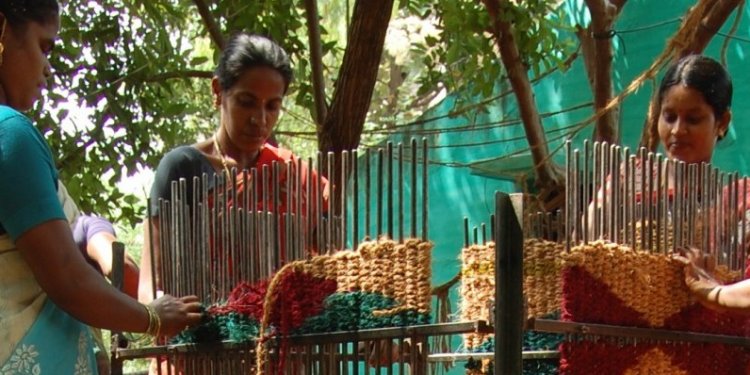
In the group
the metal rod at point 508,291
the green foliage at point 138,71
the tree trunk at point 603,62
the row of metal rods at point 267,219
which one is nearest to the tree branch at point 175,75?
the green foliage at point 138,71

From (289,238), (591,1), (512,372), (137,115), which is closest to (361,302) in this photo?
(289,238)

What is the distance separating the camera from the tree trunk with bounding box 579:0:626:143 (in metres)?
5.13

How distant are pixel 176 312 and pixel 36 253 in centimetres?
49

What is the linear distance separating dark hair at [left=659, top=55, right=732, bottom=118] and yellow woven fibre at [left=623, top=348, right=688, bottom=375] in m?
0.86

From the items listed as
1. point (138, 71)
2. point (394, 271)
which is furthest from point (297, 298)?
point (138, 71)

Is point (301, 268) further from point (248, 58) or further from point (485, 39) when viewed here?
point (485, 39)

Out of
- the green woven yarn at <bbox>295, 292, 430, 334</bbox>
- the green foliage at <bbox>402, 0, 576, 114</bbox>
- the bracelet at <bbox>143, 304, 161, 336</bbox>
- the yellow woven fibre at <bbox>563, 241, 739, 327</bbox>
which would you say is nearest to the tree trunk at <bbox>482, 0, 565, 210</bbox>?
the green foliage at <bbox>402, 0, 576, 114</bbox>

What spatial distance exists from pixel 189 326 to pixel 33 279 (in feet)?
1.63

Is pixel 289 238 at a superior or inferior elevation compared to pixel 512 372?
superior

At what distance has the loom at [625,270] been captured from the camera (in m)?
2.46

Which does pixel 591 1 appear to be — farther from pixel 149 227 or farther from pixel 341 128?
pixel 149 227

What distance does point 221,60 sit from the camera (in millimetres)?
3451

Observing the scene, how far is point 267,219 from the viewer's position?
2.72 m

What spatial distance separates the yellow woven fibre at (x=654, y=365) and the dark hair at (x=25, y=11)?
1422 mm
